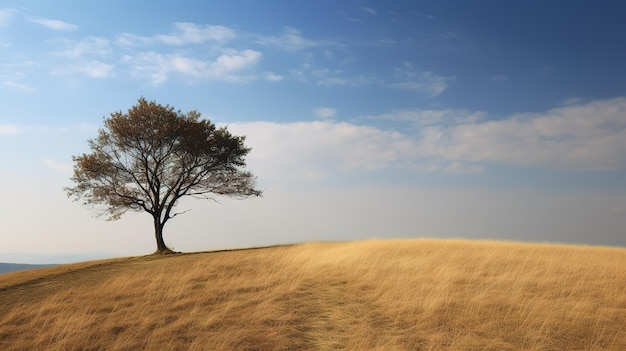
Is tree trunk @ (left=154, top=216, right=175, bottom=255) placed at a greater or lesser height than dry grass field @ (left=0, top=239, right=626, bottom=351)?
greater

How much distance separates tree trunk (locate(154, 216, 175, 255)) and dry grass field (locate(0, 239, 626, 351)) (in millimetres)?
10832

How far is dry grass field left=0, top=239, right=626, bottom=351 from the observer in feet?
47.4

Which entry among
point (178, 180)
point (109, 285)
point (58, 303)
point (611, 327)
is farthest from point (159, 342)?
point (178, 180)

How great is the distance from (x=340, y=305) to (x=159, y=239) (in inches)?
992

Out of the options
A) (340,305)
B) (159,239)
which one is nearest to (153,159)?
(159,239)

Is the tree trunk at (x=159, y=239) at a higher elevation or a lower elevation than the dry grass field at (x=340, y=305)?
higher

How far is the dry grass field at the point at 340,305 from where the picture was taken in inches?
569

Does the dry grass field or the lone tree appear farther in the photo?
the lone tree

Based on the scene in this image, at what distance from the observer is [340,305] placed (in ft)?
58.0

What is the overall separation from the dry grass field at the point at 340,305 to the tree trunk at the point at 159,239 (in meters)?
10.8

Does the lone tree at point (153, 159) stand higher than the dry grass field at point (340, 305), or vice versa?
the lone tree at point (153, 159)

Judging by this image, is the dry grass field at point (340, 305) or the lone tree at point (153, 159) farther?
the lone tree at point (153, 159)

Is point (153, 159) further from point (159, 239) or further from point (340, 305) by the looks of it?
point (340, 305)

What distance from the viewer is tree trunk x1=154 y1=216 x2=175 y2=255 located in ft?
124
